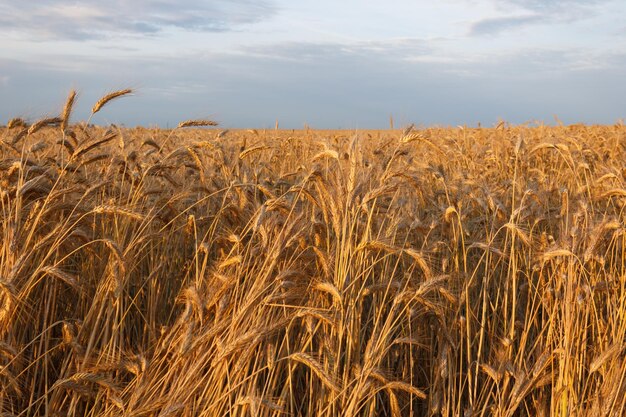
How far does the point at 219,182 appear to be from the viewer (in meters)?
4.02

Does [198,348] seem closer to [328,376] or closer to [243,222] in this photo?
[328,376]

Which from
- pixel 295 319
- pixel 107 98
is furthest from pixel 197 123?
pixel 295 319

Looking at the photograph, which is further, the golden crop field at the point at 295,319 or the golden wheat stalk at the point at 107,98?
the golden wheat stalk at the point at 107,98

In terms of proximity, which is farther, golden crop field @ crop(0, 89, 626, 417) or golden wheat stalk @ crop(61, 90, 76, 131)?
golden wheat stalk @ crop(61, 90, 76, 131)

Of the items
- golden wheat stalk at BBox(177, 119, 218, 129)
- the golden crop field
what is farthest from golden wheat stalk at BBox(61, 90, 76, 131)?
golden wheat stalk at BBox(177, 119, 218, 129)

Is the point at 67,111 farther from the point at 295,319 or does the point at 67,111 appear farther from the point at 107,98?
the point at 295,319

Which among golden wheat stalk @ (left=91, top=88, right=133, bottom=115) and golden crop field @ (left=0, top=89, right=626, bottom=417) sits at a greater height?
golden wheat stalk @ (left=91, top=88, right=133, bottom=115)

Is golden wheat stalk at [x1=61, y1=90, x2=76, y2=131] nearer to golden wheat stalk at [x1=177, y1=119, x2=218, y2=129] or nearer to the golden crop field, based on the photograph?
the golden crop field

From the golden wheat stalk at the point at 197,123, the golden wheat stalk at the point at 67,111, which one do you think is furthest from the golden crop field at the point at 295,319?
the golden wheat stalk at the point at 197,123

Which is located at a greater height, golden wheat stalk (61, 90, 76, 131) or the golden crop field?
golden wheat stalk (61, 90, 76, 131)

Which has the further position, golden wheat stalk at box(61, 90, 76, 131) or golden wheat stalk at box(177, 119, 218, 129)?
golden wheat stalk at box(177, 119, 218, 129)

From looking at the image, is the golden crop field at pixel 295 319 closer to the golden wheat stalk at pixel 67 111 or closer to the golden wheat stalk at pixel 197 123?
the golden wheat stalk at pixel 67 111

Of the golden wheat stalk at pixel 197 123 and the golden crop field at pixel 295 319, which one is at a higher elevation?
the golden wheat stalk at pixel 197 123

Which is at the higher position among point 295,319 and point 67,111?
point 67,111
